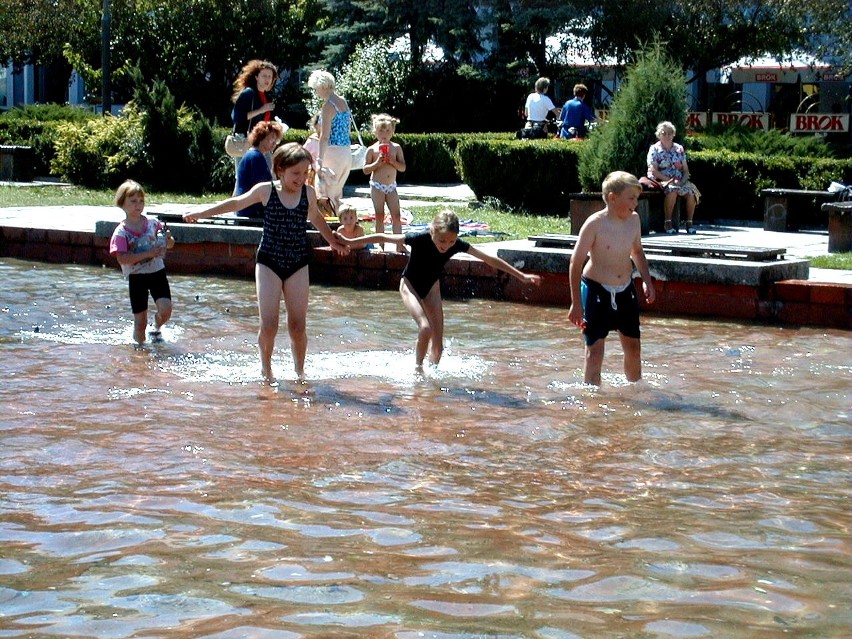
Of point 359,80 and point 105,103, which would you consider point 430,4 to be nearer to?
point 359,80

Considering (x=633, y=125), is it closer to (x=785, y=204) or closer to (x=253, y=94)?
(x=785, y=204)

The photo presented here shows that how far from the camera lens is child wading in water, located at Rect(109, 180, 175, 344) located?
31.9 feet

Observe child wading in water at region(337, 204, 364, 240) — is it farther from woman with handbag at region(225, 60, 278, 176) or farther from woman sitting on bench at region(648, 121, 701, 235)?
woman sitting on bench at region(648, 121, 701, 235)

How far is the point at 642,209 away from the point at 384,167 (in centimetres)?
348

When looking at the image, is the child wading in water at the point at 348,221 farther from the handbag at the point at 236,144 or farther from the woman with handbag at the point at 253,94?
the handbag at the point at 236,144

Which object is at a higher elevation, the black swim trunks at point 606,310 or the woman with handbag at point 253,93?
the woman with handbag at point 253,93

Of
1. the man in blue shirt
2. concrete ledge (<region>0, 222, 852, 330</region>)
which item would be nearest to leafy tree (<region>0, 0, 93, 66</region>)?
the man in blue shirt

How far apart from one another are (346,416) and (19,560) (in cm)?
287

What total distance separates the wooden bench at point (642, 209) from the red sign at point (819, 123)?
554 inches

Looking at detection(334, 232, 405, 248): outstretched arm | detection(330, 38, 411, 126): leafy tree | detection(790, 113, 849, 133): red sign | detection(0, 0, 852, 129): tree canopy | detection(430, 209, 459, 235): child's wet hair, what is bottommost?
detection(334, 232, 405, 248): outstretched arm

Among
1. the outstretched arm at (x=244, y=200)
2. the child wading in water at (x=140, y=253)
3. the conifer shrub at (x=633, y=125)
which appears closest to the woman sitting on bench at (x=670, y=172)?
the conifer shrub at (x=633, y=125)

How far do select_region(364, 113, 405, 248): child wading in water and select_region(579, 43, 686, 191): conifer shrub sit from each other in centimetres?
369

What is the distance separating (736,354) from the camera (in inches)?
383

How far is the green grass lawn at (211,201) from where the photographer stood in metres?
15.8
